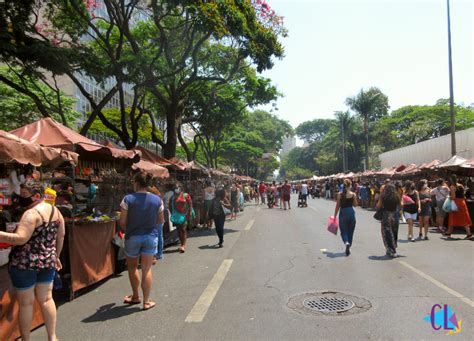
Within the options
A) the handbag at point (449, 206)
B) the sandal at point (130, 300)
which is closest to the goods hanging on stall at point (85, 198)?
the sandal at point (130, 300)

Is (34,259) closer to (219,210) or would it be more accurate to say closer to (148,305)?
(148,305)

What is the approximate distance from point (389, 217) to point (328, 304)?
13.2ft

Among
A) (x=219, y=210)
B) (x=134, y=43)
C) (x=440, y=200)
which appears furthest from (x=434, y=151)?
(x=219, y=210)

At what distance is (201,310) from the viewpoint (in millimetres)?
5336

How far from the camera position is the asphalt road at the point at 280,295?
456 cm

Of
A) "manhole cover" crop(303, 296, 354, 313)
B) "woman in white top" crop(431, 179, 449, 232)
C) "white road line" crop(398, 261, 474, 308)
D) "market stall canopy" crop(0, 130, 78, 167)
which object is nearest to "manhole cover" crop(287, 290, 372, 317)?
"manhole cover" crop(303, 296, 354, 313)

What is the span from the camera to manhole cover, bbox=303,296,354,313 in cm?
521

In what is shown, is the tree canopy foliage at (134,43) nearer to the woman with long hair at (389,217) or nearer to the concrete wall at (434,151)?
the woman with long hair at (389,217)

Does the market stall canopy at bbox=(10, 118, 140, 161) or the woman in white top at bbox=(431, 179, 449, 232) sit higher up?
the market stall canopy at bbox=(10, 118, 140, 161)

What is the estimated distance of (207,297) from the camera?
233 inches

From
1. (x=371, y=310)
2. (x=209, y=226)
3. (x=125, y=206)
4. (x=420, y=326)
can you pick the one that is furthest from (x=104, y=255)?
(x=209, y=226)

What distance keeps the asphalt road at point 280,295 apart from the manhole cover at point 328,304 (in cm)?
6

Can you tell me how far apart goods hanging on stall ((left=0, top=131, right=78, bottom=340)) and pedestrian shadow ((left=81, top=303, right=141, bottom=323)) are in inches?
24.2

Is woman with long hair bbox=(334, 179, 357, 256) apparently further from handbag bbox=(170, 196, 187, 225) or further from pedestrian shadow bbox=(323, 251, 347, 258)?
handbag bbox=(170, 196, 187, 225)
